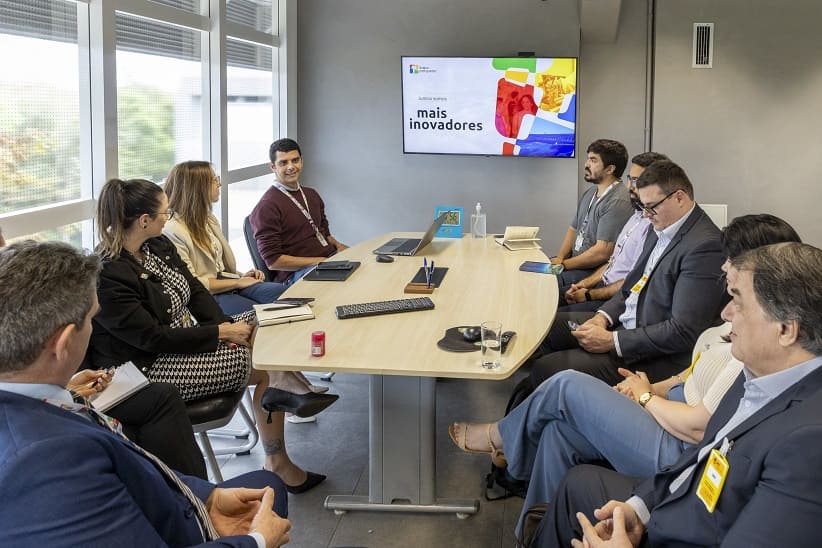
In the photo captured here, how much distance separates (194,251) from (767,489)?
322 centimetres

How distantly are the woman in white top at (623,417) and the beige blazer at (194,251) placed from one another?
6.24 feet

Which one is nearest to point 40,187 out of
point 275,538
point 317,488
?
point 317,488

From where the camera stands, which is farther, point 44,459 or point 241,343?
point 241,343

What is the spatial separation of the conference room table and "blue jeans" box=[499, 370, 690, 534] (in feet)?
0.64

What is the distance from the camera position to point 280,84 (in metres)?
7.12

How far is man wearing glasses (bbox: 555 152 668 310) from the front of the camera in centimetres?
456

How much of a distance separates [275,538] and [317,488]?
161 cm

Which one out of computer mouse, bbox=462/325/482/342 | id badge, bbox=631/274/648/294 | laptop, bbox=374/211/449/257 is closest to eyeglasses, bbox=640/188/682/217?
id badge, bbox=631/274/648/294

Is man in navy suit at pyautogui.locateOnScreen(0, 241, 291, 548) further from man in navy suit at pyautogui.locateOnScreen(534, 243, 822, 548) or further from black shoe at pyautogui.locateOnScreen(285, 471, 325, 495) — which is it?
black shoe at pyautogui.locateOnScreen(285, 471, 325, 495)

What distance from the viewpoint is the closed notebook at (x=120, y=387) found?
273 cm

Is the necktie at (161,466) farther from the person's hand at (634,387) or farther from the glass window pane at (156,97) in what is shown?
the glass window pane at (156,97)

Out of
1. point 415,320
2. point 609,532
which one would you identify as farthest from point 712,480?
point 415,320

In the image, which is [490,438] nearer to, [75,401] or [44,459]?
[75,401]

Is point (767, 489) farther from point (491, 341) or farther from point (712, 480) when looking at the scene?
point (491, 341)
